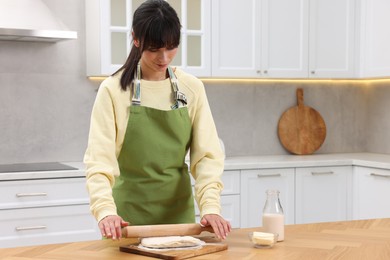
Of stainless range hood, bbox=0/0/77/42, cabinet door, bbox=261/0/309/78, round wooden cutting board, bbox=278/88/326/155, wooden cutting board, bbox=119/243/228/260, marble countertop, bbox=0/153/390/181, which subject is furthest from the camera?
round wooden cutting board, bbox=278/88/326/155

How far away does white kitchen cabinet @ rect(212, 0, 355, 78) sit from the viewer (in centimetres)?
425

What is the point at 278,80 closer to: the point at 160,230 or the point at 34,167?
the point at 34,167

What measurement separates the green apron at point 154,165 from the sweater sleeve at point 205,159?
0.04m

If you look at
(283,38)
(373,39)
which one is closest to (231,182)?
(283,38)

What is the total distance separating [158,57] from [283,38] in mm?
2505

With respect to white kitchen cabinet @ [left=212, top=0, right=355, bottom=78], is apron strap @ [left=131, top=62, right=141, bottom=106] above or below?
below

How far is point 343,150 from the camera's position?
5.07m

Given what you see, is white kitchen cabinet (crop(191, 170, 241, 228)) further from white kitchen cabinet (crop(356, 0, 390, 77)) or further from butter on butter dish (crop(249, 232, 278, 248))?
butter on butter dish (crop(249, 232, 278, 248))

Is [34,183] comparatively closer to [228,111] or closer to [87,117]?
[87,117]

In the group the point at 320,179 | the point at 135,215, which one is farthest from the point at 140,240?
the point at 320,179

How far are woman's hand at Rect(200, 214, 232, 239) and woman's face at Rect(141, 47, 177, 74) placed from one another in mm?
493

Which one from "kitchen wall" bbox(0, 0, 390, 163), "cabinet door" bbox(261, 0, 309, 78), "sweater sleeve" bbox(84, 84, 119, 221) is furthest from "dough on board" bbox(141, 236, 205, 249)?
"cabinet door" bbox(261, 0, 309, 78)

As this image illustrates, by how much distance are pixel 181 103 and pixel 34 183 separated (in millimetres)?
1536

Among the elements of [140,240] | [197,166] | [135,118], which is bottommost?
[140,240]
